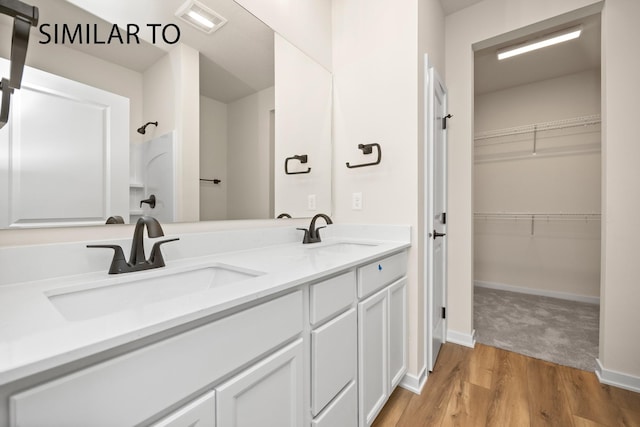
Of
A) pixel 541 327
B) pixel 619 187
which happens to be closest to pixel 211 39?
pixel 619 187

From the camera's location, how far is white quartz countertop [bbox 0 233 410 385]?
0.40 meters

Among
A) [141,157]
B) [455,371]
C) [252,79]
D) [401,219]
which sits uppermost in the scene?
[252,79]

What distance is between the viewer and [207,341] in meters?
0.60

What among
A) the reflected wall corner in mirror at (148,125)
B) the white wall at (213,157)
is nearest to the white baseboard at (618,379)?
the reflected wall corner in mirror at (148,125)

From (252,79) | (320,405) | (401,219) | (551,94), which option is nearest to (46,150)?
(252,79)

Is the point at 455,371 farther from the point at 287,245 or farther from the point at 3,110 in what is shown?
the point at 3,110

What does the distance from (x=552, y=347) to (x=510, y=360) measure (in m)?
0.47

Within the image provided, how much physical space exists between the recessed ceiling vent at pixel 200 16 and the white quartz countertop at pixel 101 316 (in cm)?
104

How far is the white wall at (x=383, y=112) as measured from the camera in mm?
1654

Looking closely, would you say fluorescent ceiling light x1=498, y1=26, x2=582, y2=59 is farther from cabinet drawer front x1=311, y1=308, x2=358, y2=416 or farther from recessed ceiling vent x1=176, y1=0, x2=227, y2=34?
cabinet drawer front x1=311, y1=308, x2=358, y2=416

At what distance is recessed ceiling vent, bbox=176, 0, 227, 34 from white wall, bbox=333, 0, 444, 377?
94 centimetres

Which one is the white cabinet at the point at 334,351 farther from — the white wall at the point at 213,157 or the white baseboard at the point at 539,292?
the white baseboard at the point at 539,292

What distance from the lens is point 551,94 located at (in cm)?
331

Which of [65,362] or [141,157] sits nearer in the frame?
[65,362]
